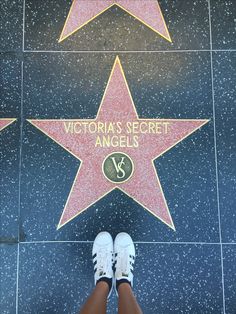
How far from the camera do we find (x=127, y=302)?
4.41 ft

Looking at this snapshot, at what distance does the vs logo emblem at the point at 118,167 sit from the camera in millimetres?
1602

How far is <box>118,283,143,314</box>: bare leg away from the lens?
51.4 inches

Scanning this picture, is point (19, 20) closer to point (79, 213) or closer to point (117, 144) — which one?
point (117, 144)

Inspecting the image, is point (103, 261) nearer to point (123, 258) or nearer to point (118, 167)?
point (123, 258)

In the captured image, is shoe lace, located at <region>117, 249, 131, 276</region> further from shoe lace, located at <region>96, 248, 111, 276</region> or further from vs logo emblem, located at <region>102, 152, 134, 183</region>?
vs logo emblem, located at <region>102, 152, 134, 183</region>

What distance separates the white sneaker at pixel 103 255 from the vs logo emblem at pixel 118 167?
0.25 metres

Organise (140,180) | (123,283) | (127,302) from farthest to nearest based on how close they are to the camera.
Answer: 1. (140,180)
2. (123,283)
3. (127,302)

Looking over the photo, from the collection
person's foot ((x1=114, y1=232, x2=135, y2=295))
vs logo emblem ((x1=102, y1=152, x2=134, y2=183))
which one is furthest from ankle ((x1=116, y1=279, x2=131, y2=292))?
vs logo emblem ((x1=102, y1=152, x2=134, y2=183))

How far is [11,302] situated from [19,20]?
4.17ft

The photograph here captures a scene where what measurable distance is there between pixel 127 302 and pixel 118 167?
560 mm

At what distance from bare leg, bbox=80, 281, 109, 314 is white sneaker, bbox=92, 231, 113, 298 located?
0.09 meters

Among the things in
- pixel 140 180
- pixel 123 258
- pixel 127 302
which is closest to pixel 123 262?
pixel 123 258

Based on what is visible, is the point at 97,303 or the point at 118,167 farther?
the point at 118,167

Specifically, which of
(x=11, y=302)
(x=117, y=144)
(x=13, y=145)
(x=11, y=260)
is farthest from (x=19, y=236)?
(x=117, y=144)
